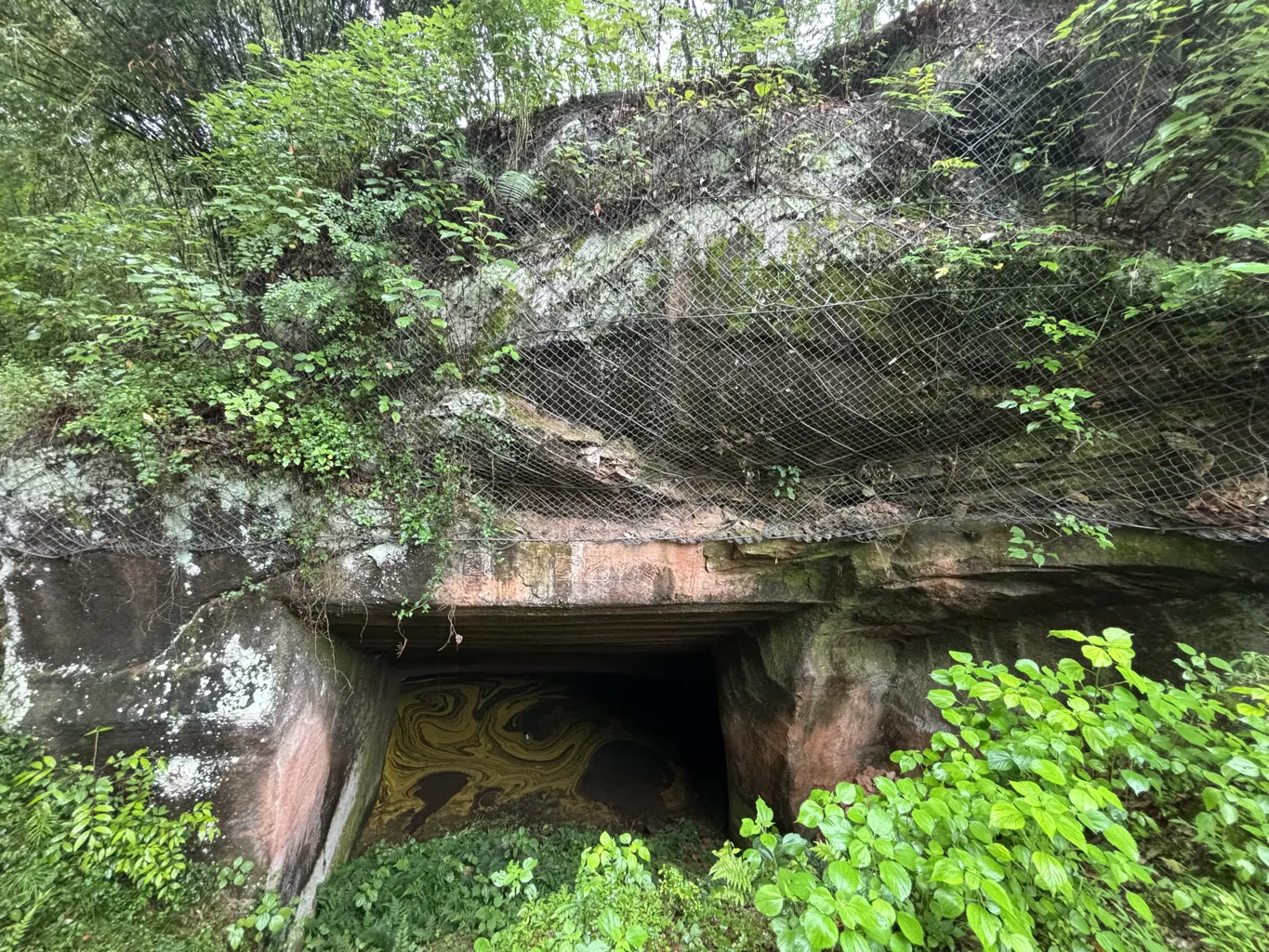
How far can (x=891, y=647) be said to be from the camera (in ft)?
12.7

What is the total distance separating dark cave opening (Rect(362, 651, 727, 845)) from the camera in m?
5.15

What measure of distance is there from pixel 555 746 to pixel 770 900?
504 centimetres

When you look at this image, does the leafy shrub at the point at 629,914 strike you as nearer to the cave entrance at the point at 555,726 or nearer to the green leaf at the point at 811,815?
the green leaf at the point at 811,815

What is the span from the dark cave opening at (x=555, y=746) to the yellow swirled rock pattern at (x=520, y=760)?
0.04ft

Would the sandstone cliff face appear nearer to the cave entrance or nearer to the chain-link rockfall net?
the chain-link rockfall net

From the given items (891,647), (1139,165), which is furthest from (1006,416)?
(891,647)

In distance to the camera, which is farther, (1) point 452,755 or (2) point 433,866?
(1) point 452,755

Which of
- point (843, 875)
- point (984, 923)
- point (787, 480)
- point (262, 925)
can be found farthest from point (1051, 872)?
point (262, 925)

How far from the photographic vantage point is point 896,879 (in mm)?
1436

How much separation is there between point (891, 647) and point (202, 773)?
15.6ft

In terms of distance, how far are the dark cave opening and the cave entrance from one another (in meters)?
0.01

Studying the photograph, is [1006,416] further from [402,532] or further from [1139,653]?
[402,532]

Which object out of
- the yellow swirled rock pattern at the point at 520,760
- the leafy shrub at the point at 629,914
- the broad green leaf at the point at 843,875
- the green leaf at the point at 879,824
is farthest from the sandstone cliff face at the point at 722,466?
the broad green leaf at the point at 843,875

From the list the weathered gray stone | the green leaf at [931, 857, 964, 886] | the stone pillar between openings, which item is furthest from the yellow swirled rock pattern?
the green leaf at [931, 857, 964, 886]
